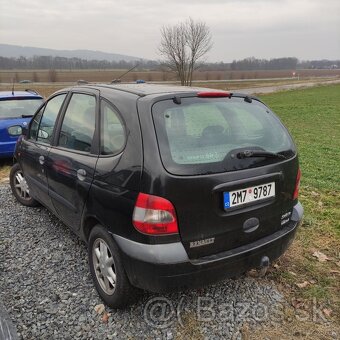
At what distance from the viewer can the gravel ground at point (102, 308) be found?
2678 mm

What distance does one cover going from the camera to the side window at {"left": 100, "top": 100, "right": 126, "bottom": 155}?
269cm

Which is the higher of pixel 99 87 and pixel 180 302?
pixel 99 87

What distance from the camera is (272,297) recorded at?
3.03 metres

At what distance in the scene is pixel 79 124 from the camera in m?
3.30

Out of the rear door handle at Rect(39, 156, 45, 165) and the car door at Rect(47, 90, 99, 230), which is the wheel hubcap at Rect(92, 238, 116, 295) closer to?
the car door at Rect(47, 90, 99, 230)

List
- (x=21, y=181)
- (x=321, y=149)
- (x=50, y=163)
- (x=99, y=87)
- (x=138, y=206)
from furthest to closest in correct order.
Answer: (x=321, y=149)
(x=21, y=181)
(x=50, y=163)
(x=99, y=87)
(x=138, y=206)

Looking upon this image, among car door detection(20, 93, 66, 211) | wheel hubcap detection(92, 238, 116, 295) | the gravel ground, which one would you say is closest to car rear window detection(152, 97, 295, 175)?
wheel hubcap detection(92, 238, 116, 295)

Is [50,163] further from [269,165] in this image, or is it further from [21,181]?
[269,165]

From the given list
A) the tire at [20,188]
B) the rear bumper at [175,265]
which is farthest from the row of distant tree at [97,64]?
the rear bumper at [175,265]

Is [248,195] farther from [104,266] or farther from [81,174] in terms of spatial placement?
[81,174]

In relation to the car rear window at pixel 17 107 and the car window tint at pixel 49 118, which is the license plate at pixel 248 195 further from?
the car rear window at pixel 17 107

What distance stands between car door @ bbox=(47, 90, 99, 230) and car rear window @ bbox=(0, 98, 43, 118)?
411 centimetres

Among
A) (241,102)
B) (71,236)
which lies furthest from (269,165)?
(71,236)

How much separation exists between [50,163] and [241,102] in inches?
76.2
